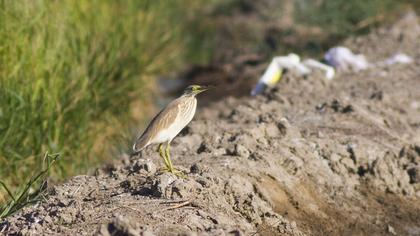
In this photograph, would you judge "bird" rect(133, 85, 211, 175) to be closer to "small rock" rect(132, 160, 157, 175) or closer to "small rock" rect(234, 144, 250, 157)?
"small rock" rect(132, 160, 157, 175)

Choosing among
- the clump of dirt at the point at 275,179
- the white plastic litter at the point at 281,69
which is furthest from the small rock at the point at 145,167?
the white plastic litter at the point at 281,69

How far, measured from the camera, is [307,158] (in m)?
6.20

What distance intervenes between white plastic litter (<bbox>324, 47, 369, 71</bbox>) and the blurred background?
1.47 metres

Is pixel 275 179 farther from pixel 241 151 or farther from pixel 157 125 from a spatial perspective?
pixel 157 125

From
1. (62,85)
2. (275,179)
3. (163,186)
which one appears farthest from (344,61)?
(163,186)

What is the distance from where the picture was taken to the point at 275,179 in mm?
5781

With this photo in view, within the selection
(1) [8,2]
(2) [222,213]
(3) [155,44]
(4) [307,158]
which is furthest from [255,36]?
(2) [222,213]

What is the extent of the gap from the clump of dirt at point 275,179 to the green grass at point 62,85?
40.4 inches

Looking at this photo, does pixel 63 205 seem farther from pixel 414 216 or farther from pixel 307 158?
pixel 414 216

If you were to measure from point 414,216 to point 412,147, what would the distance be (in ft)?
2.71

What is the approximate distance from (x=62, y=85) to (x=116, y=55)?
7.40ft

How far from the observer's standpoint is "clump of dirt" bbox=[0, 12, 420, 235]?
4.81m

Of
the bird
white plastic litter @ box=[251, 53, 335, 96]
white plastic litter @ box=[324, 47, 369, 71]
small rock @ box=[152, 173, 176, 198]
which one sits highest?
the bird

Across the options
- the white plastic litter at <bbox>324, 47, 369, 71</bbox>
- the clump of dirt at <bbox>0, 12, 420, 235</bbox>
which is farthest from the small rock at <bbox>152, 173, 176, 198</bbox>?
the white plastic litter at <bbox>324, 47, 369, 71</bbox>
